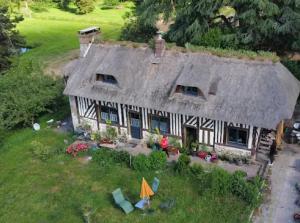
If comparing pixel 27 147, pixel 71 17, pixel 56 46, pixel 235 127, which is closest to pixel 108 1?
pixel 71 17

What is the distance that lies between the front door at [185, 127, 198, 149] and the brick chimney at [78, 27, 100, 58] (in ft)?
28.5

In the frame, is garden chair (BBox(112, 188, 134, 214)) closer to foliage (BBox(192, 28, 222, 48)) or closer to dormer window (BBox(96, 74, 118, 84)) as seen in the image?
dormer window (BBox(96, 74, 118, 84))

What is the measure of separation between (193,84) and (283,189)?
715cm

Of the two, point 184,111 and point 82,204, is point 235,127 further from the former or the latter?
point 82,204

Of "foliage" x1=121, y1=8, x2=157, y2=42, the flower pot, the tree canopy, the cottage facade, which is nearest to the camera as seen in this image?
the cottage facade

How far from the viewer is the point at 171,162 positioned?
23219mm

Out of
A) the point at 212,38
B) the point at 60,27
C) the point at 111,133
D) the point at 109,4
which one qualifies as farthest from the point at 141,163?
the point at 109,4

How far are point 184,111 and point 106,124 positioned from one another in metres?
6.03

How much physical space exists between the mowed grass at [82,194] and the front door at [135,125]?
285 cm

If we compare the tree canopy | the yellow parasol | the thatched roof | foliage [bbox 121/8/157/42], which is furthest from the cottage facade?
foliage [bbox 121/8/157/42]

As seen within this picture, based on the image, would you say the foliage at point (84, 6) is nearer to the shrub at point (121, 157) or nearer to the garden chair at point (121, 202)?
the shrub at point (121, 157)

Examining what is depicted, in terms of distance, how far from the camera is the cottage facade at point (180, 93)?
70.7ft

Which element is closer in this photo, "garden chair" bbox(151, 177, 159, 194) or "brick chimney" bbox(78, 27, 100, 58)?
"garden chair" bbox(151, 177, 159, 194)

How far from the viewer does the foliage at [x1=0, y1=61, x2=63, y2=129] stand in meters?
28.6
